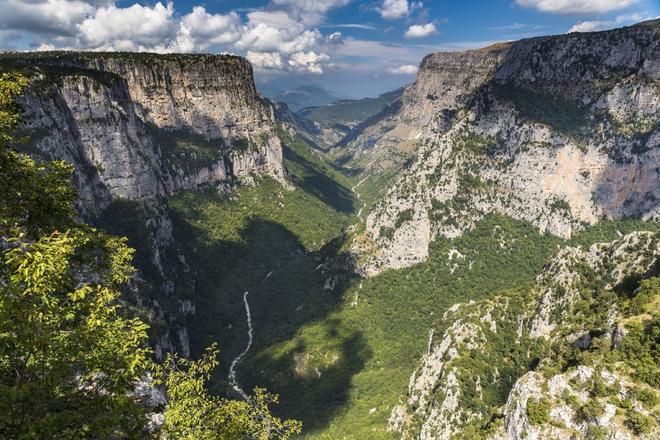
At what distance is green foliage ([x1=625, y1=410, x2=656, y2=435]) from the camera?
1745 inches

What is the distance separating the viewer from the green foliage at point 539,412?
54.0 m

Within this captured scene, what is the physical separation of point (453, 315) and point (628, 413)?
278 feet

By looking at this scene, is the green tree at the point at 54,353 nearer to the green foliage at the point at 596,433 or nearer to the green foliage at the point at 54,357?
the green foliage at the point at 54,357

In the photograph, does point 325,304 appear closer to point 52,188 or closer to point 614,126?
point 614,126

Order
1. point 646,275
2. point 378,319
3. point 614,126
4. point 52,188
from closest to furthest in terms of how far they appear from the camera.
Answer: point 52,188
point 646,275
point 378,319
point 614,126

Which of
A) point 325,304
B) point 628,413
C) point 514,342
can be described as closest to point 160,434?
point 628,413

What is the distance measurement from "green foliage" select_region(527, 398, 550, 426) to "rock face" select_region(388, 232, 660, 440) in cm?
13

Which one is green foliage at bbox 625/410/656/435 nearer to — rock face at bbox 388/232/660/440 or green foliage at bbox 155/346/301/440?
rock face at bbox 388/232/660/440

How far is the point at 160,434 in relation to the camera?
21.5 metres

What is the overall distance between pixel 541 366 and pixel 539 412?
637 inches

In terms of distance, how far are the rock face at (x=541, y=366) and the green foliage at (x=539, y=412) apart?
0.13m

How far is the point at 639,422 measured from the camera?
4544cm

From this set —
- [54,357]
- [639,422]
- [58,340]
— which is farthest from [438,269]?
[54,357]

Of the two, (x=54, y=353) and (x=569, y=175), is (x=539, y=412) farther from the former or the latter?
(x=569, y=175)
